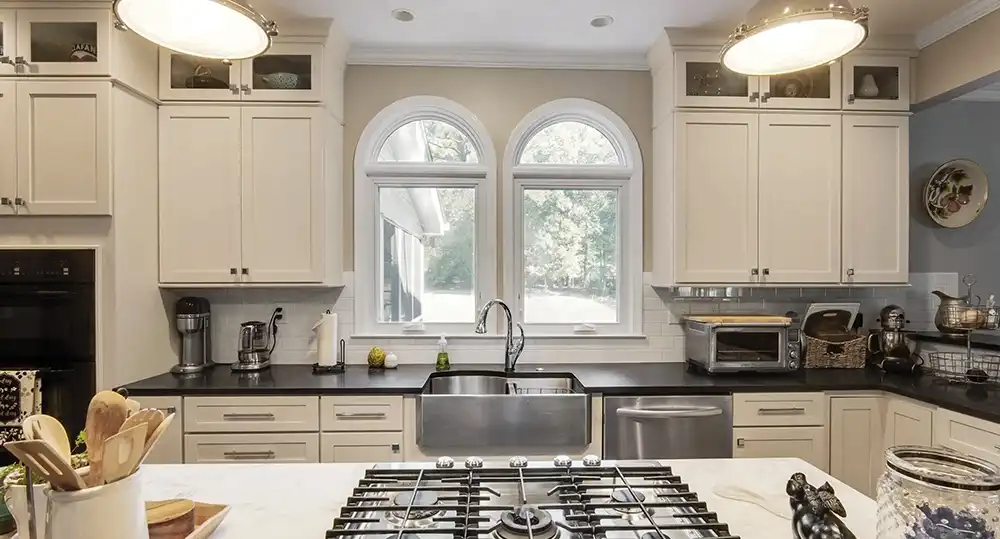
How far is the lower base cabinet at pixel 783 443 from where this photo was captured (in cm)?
255

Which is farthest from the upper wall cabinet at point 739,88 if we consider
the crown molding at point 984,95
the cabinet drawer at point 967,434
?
the cabinet drawer at point 967,434

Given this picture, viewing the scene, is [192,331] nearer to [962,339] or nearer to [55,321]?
[55,321]

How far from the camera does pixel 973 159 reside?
10.8ft

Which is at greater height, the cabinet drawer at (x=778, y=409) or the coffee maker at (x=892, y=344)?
the coffee maker at (x=892, y=344)

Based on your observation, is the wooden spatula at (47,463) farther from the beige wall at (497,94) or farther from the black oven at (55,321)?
the beige wall at (497,94)

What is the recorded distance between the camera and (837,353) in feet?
9.70

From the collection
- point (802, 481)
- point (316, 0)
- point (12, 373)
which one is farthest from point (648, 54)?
point (12, 373)

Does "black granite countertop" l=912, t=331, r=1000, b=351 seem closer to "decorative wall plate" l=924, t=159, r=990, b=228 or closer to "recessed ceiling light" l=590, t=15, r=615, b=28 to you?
"decorative wall plate" l=924, t=159, r=990, b=228

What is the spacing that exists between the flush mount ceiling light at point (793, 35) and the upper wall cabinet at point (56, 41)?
2.61 meters

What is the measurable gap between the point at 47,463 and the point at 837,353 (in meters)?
3.35

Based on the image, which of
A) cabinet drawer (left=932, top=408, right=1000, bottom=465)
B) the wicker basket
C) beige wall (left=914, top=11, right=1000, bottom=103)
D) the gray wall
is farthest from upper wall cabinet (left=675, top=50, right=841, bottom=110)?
cabinet drawer (left=932, top=408, right=1000, bottom=465)

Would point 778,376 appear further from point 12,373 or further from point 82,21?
point 82,21

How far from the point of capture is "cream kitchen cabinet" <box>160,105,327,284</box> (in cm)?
274

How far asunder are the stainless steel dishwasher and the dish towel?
253 centimetres
